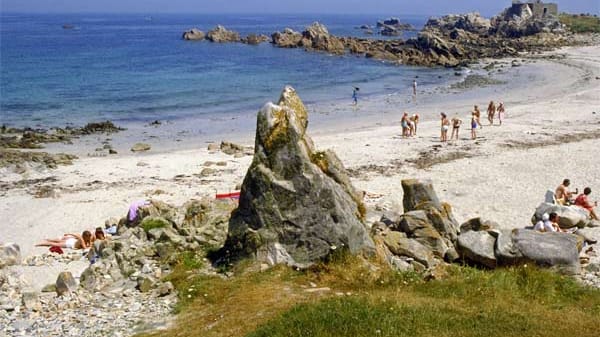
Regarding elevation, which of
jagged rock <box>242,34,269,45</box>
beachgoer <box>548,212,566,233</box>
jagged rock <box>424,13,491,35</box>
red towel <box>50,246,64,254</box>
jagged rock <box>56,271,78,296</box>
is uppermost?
jagged rock <box>424,13,491,35</box>

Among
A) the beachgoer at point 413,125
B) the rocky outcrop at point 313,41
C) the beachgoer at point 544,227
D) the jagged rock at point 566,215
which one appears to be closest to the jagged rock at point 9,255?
the beachgoer at point 544,227

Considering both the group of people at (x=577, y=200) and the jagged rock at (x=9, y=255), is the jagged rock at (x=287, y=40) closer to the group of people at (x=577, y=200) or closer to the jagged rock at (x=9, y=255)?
the group of people at (x=577, y=200)

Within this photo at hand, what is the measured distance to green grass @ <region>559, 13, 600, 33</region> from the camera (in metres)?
109

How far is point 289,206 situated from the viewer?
11.8 meters

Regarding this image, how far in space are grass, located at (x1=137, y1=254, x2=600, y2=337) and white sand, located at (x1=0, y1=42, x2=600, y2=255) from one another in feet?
23.8

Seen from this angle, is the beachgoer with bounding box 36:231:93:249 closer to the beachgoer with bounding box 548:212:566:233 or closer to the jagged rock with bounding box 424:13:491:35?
the beachgoer with bounding box 548:212:566:233

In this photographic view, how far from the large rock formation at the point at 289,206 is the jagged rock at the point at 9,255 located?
747 cm

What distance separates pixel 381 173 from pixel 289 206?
13056mm

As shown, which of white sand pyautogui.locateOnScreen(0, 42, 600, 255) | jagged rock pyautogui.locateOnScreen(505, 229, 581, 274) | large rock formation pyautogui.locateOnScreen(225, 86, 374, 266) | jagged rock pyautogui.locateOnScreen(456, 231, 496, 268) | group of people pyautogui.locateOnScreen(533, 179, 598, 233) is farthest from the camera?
white sand pyautogui.locateOnScreen(0, 42, 600, 255)

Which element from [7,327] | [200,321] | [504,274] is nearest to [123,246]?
[7,327]

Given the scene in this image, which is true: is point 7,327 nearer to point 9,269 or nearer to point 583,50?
point 9,269

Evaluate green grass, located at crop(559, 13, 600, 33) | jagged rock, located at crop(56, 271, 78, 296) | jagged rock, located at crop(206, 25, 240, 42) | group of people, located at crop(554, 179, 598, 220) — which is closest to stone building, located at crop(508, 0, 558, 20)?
green grass, located at crop(559, 13, 600, 33)

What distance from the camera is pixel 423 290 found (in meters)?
10.7

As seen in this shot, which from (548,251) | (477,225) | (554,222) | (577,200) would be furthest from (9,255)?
(577,200)
